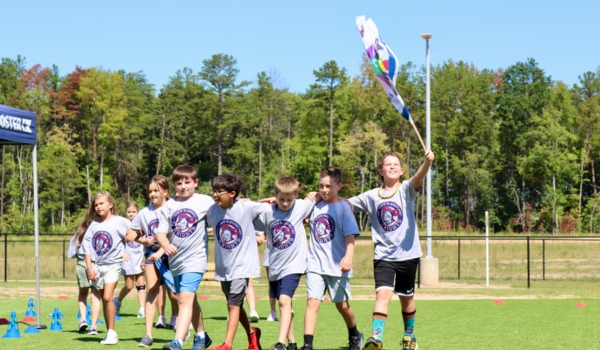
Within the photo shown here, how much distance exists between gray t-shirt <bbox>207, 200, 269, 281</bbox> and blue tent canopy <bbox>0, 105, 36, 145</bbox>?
14.5 ft

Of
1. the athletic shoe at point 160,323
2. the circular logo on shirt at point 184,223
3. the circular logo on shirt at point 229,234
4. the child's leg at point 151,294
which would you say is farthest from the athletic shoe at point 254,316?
the circular logo on shirt at point 229,234

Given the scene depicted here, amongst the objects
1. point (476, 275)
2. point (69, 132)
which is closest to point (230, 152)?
point (69, 132)

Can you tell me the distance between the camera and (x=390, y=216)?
7.57m

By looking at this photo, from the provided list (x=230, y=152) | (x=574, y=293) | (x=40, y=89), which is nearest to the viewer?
(x=574, y=293)

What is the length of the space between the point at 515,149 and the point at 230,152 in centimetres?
2826

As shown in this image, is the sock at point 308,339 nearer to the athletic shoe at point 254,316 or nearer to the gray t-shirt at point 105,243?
the gray t-shirt at point 105,243

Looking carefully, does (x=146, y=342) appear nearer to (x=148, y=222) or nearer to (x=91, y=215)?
(x=148, y=222)

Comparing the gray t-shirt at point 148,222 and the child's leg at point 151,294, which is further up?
the gray t-shirt at point 148,222

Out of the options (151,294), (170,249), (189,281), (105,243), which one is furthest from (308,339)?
(105,243)

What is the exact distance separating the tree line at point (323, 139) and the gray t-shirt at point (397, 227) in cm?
6060

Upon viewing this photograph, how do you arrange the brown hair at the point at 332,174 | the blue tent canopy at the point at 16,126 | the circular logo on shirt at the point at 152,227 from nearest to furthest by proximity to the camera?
the brown hair at the point at 332,174, the circular logo on shirt at the point at 152,227, the blue tent canopy at the point at 16,126

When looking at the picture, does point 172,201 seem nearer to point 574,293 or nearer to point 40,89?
point 574,293

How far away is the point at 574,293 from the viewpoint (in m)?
20.9

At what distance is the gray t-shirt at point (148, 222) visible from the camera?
28.9 ft
